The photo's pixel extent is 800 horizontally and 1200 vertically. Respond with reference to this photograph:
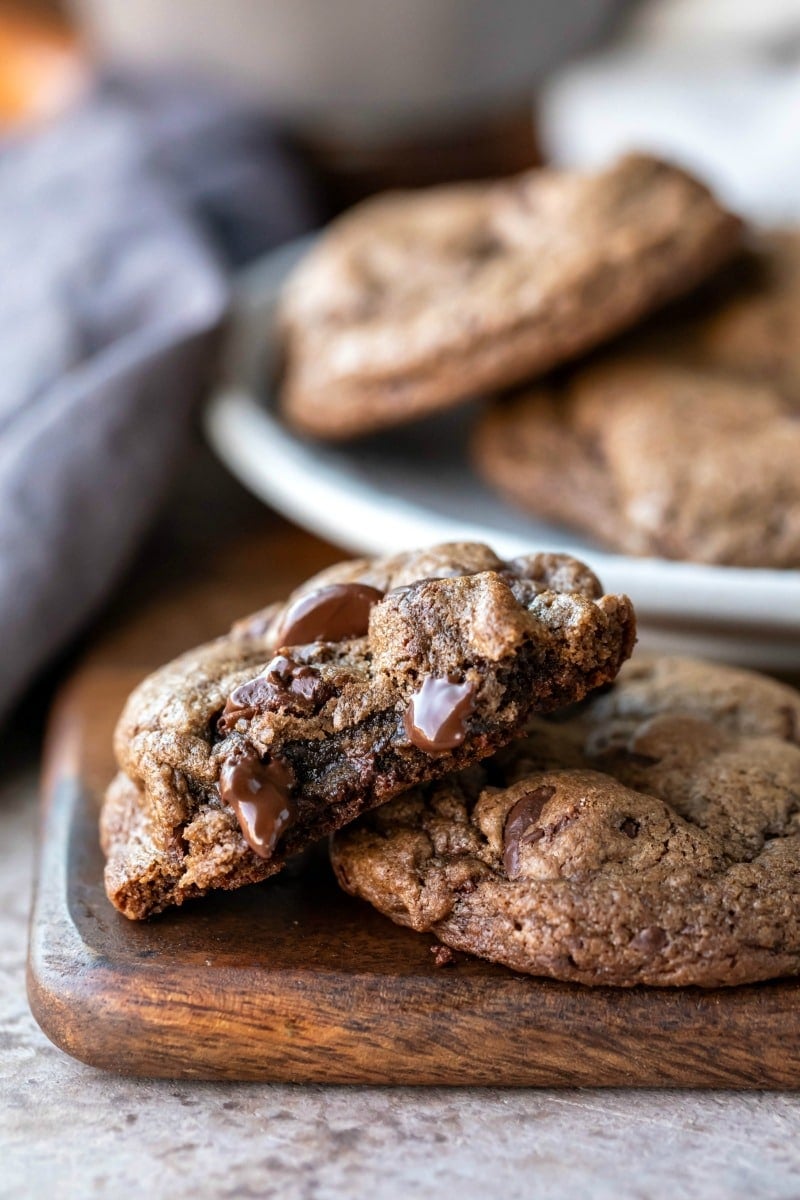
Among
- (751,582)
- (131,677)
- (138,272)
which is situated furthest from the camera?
(138,272)

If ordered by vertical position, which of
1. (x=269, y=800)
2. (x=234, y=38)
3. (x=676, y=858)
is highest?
(x=234, y=38)

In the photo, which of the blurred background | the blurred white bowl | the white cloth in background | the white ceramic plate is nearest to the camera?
the white ceramic plate

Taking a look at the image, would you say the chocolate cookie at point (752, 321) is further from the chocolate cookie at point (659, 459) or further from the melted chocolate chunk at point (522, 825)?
the melted chocolate chunk at point (522, 825)

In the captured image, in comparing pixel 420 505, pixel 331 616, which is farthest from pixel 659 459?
pixel 331 616

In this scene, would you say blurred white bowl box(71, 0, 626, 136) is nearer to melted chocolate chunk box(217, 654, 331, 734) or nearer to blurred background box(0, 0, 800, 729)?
blurred background box(0, 0, 800, 729)

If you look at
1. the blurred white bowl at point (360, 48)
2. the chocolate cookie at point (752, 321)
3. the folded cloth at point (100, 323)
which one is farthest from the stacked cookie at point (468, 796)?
the blurred white bowl at point (360, 48)

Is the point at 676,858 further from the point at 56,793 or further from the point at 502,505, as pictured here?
the point at 502,505

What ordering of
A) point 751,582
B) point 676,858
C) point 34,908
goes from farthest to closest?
point 751,582 → point 34,908 → point 676,858

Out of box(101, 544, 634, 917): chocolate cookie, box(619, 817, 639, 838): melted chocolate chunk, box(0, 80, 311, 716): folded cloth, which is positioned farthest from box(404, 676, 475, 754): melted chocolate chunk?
box(0, 80, 311, 716): folded cloth

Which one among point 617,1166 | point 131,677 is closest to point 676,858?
point 617,1166
